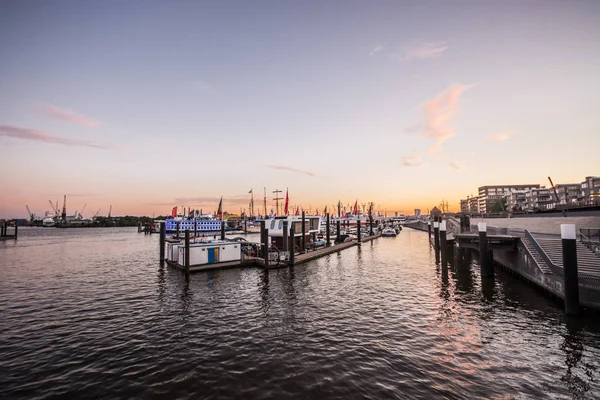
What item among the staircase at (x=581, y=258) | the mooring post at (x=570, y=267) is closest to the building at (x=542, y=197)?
the staircase at (x=581, y=258)

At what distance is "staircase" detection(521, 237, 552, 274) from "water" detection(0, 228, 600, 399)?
94.4 inches

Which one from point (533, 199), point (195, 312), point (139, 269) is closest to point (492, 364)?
point (195, 312)

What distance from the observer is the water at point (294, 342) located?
431 inches

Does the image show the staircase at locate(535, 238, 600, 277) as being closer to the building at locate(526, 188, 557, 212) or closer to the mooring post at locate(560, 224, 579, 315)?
the mooring post at locate(560, 224, 579, 315)

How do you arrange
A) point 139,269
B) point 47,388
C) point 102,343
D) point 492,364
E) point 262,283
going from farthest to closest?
point 139,269 < point 262,283 < point 102,343 < point 492,364 < point 47,388

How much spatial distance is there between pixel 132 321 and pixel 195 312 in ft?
12.8

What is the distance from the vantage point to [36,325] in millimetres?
17750

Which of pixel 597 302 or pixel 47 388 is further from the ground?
pixel 597 302

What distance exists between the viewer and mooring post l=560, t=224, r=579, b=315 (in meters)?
15.9

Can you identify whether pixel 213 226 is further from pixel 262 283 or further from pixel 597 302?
pixel 597 302

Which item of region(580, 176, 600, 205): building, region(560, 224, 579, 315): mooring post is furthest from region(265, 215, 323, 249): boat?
region(580, 176, 600, 205): building

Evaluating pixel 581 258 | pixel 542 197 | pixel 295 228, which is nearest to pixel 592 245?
pixel 581 258

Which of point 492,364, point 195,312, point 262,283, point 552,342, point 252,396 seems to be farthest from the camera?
point 262,283

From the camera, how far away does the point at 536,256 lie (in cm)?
2353
